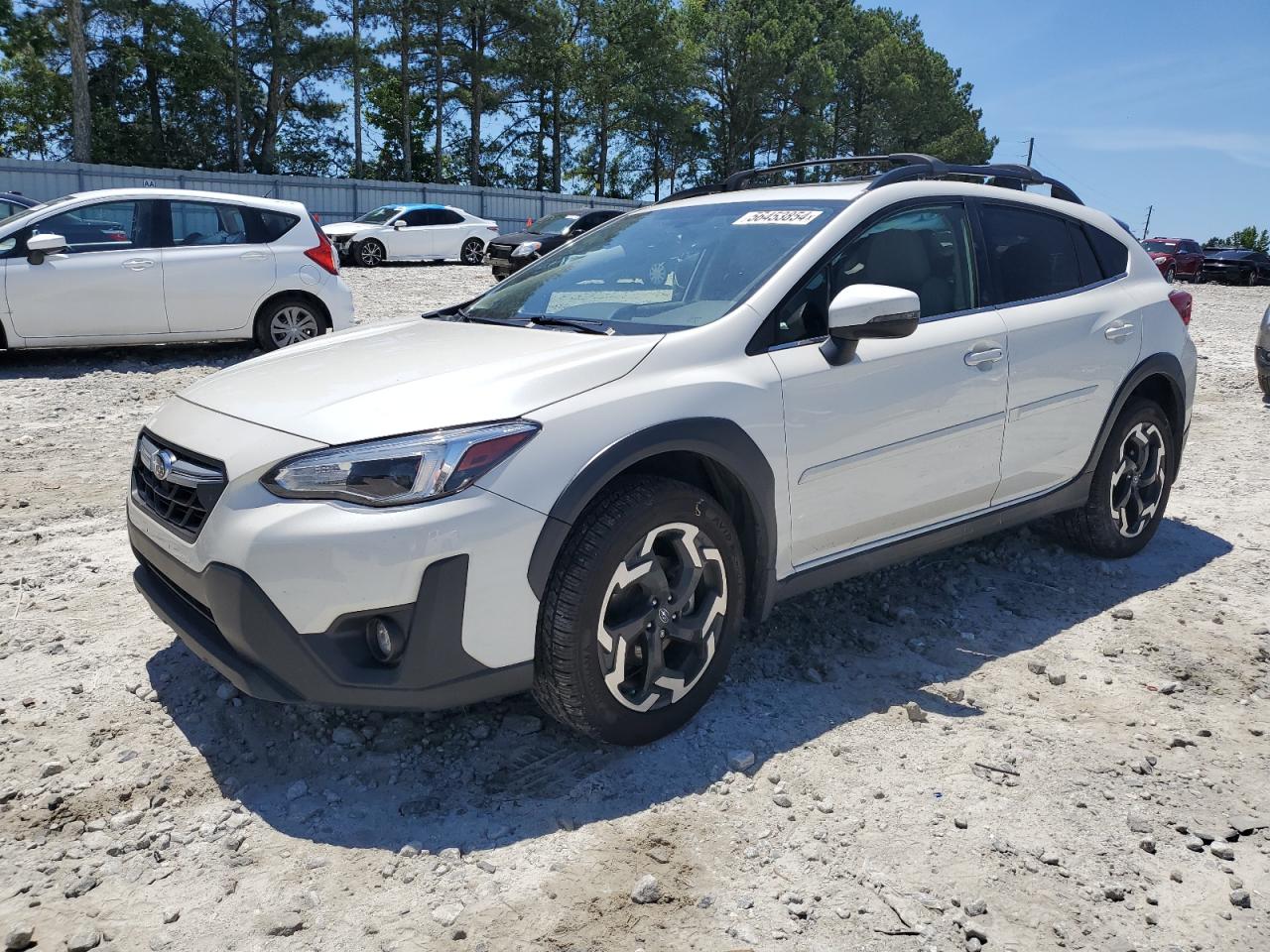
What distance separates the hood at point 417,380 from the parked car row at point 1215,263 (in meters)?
36.8

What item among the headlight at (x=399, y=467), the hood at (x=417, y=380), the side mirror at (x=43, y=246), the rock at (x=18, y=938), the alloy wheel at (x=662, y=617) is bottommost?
the rock at (x=18, y=938)

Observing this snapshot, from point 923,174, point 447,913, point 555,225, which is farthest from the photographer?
point 555,225

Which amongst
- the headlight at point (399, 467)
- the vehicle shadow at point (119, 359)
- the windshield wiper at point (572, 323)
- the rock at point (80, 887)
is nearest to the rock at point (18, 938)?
the rock at point (80, 887)

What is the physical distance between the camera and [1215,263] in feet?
117

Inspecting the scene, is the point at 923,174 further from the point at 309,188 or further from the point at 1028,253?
the point at 309,188

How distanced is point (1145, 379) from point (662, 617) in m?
2.92

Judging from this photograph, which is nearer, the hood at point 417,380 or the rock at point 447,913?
the rock at point 447,913

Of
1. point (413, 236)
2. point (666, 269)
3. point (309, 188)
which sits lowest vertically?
point (666, 269)

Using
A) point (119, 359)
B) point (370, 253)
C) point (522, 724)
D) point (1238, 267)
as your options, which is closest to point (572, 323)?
point (522, 724)

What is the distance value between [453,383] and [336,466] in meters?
0.42

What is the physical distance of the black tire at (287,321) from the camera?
9414mm

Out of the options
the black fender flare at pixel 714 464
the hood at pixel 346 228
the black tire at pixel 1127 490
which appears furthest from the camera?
the hood at pixel 346 228

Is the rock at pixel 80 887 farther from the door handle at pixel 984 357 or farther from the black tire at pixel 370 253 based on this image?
the black tire at pixel 370 253

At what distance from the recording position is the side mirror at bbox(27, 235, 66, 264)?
27.6 ft
